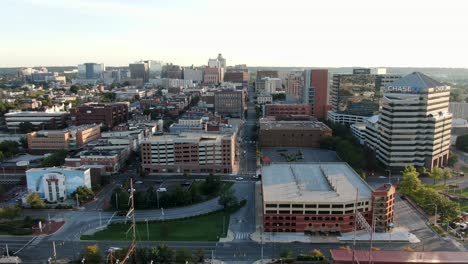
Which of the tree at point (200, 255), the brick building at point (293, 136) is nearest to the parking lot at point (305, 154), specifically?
the brick building at point (293, 136)

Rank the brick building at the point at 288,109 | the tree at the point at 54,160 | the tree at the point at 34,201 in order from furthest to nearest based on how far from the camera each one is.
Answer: the brick building at the point at 288,109, the tree at the point at 54,160, the tree at the point at 34,201

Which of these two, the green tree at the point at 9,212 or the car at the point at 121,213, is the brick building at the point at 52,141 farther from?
the car at the point at 121,213

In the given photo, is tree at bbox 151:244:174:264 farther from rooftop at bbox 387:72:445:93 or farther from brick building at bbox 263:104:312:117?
brick building at bbox 263:104:312:117

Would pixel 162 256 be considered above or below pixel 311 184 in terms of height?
below

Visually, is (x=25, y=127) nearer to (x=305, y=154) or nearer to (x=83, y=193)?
(x=83, y=193)

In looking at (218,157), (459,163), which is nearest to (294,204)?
(218,157)

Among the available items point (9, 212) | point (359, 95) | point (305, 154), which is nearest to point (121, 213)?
point (9, 212)
